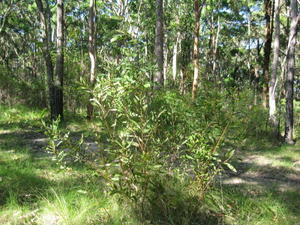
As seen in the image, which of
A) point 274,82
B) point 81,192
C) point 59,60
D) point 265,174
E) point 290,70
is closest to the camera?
point 81,192

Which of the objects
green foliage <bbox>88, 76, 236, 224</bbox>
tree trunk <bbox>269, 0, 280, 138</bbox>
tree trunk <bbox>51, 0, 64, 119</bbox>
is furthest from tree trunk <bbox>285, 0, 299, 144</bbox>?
tree trunk <bbox>51, 0, 64, 119</bbox>

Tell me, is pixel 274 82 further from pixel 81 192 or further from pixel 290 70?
pixel 81 192

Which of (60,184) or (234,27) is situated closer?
(60,184)

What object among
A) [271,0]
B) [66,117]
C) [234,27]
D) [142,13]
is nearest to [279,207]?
[66,117]

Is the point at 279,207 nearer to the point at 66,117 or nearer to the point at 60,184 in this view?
the point at 60,184

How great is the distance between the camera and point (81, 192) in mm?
2221

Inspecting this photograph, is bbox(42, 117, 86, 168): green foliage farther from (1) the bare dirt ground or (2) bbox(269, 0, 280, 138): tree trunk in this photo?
(2) bbox(269, 0, 280, 138): tree trunk

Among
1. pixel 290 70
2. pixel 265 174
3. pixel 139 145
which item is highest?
pixel 290 70

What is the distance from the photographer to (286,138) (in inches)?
323

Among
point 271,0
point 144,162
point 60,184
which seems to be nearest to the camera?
point 144,162

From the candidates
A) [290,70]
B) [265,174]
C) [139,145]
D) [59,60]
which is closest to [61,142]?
[139,145]

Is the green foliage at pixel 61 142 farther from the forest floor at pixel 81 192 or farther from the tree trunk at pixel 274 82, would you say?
the tree trunk at pixel 274 82

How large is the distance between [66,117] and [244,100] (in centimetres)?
795

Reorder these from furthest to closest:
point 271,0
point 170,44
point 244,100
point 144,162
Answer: point 170,44
point 271,0
point 244,100
point 144,162
